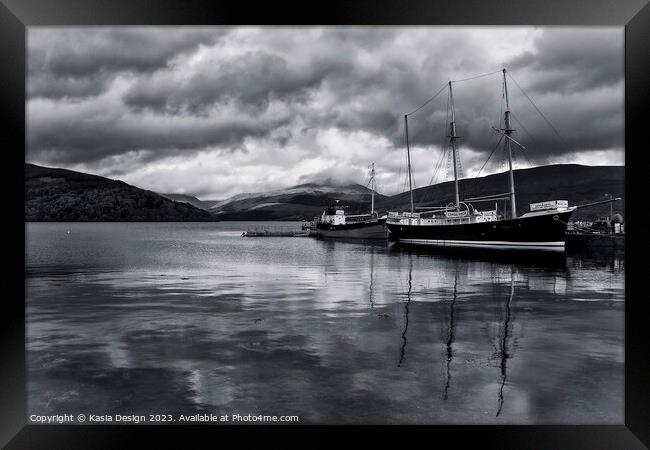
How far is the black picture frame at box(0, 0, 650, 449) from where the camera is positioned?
233 inches

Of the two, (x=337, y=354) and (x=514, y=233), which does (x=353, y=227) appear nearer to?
(x=514, y=233)

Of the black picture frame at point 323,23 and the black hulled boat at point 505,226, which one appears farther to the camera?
the black hulled boat at point 505,226

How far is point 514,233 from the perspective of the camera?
175 ft

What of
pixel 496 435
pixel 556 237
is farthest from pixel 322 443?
pixel 556 237

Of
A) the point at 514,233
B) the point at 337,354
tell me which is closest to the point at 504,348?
the point at 337,354

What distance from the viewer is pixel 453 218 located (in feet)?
199

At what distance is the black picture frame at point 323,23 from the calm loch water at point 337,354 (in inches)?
38.3

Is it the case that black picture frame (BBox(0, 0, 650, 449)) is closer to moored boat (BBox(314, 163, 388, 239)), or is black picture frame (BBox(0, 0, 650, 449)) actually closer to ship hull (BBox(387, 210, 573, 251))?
ship hull (BBox(387, 210, 573, 251))

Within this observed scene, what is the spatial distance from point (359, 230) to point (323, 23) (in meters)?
82.6

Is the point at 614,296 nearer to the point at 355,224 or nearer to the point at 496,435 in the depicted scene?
the point at 496,435

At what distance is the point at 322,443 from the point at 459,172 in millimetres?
60482

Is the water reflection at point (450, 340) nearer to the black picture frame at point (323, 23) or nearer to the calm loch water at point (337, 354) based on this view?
the calm loch water at point (337, 354)

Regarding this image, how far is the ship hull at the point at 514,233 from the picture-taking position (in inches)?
2012

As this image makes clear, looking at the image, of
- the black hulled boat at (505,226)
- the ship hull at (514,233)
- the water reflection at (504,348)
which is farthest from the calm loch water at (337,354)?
the ship hull at (514,233)
